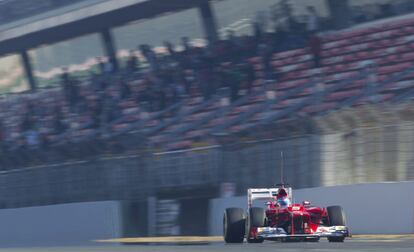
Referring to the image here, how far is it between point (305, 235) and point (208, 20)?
16.6 m

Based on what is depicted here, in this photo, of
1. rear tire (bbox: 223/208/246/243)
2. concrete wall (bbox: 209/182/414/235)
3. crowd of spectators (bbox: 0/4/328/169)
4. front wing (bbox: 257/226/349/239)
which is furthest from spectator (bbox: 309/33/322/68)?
front wing (bbox: 257/226/349/239)

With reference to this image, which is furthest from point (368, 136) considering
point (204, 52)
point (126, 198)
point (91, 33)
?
point (91, 33)

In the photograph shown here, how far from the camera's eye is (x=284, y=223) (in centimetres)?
1642

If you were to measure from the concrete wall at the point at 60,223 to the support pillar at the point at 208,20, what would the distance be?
27.9 feet

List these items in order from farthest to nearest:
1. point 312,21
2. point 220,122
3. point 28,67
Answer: point 28,67 < point 312,21 < point 220,122

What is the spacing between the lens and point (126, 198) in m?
24.2

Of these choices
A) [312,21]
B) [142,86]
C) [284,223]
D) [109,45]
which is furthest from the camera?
[109,45]

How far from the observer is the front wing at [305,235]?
1588 cm

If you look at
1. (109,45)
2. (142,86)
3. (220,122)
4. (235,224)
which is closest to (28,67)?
(109,45)

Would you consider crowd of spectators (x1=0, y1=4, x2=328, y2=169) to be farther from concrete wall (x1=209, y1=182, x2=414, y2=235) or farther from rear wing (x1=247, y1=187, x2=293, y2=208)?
rear wing (x1=247, y1=187, x2=293, y2=208)

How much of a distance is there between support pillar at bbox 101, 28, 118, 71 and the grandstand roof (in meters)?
0.23

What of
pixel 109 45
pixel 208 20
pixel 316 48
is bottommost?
pixel 316 48

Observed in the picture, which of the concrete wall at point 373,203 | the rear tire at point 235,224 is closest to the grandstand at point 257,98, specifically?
the concrete wall at point 373,203

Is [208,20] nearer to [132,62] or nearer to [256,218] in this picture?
[132,62]
